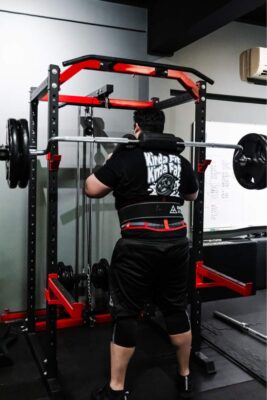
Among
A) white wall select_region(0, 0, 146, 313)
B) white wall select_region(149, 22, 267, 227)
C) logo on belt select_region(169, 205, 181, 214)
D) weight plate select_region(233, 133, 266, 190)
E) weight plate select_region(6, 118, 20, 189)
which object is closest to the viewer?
weight plate select_region(6, 118, 20, 189)

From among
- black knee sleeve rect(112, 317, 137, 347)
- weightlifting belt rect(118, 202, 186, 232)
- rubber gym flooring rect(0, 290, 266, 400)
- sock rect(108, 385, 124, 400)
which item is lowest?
rubber gym flooring rect(0, 290, 266, 400)

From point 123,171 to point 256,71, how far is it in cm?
243

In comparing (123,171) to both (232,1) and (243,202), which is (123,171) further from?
(243,202)

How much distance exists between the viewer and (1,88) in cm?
295

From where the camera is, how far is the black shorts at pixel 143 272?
6.29 feet

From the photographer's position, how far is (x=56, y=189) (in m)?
2.19

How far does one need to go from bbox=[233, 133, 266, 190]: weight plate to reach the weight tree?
0.16 feet

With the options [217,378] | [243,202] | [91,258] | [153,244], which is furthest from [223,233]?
[153,244]

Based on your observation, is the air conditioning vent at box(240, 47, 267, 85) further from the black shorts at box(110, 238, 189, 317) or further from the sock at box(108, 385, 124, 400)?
the sock at box(108, 385, 124, 400)

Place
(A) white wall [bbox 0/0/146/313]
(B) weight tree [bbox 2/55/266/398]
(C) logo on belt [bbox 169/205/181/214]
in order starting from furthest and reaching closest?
(A) white wall [bbox 0/0/146/313], (B) weight tree [bbox 2/55/266/398], (C) logo on belt [bbox 169/205/181/214]

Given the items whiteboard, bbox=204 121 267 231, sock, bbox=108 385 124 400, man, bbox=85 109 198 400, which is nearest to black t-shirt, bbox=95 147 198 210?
man, bbox=85 109 198 400

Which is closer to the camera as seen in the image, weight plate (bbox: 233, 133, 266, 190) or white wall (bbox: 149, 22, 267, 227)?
weight plate (bbox: 233, 133, 266, 190)

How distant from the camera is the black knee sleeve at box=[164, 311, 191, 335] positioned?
2043 mm

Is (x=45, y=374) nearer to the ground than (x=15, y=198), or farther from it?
nearer to the ground
